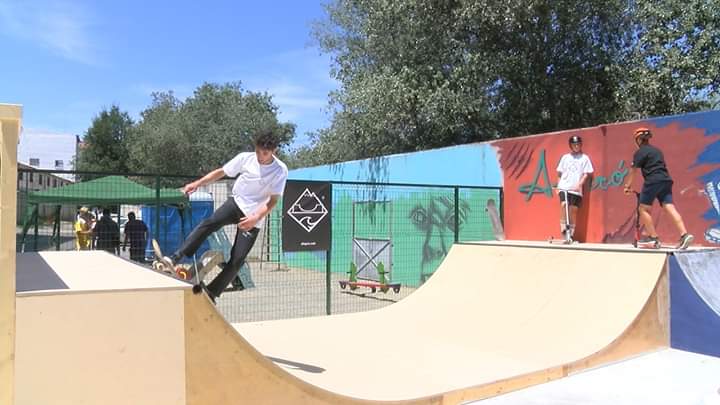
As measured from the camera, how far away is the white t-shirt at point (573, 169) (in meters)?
8.24

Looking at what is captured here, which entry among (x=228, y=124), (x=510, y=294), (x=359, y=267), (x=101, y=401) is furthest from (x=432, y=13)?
(x=228, y=124)

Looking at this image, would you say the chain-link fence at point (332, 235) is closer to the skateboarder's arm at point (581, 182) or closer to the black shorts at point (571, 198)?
the black shorts at point (571, 198)

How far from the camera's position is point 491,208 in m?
10.2

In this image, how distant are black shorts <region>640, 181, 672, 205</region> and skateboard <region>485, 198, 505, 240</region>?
11.2ft

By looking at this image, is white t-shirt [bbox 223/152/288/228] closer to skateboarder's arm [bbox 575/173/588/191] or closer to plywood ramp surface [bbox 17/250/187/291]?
plywood ramp surface [bbox 17/250/187/291]

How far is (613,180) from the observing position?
26.5 ft

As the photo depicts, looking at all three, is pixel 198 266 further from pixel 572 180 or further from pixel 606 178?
pixel 606 178

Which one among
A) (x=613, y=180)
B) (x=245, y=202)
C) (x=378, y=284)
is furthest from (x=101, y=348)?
(x=378, y=284)

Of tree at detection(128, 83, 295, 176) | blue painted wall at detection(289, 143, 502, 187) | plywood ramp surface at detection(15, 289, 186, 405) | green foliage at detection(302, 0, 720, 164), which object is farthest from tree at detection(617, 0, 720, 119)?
tree at detection(128, 83, 295, 176)

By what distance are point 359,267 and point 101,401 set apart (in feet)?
37.1

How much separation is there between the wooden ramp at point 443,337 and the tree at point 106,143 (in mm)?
47801

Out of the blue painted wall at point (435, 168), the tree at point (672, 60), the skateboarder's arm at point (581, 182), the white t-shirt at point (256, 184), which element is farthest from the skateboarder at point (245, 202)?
the tree at point (672, 60)

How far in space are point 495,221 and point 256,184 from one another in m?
6.48

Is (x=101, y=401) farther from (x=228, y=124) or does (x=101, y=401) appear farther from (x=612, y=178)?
(x=228, y=124)
